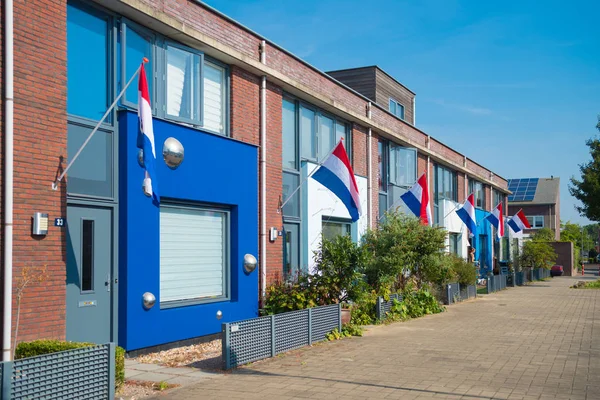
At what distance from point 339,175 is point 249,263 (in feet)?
9.41

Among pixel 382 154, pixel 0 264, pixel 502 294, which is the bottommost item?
pixel 502 294

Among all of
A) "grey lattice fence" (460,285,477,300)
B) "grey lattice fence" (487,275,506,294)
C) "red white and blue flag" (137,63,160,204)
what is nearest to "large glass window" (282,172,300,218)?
"red white and blue flag" (137,63,160,204)

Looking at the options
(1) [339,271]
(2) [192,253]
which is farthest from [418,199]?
(2) [192,253]

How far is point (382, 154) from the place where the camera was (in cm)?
2306

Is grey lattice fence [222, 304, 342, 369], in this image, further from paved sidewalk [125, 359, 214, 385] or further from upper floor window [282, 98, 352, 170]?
upper floor window [282, 98, 352, 170]

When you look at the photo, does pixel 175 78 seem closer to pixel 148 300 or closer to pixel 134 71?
pixel 134 71

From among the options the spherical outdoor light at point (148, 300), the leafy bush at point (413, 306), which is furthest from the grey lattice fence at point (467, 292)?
the spherical outdoor light at point (148, 300)

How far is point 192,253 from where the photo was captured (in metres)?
12.9

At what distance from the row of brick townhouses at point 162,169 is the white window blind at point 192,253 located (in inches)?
1.3

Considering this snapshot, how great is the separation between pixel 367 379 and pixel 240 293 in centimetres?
529

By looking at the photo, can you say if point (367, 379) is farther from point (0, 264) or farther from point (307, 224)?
point (307, 224)

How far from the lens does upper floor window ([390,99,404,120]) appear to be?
29250 mm

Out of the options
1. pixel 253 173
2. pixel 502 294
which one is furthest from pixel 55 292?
pixel 502 294

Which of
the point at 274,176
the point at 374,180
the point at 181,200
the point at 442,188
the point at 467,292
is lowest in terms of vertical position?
the point at 467,292
